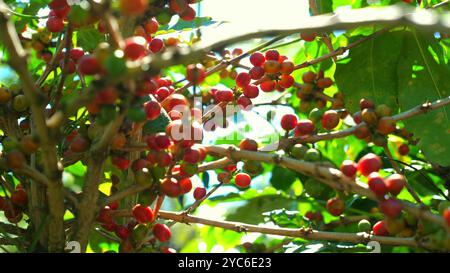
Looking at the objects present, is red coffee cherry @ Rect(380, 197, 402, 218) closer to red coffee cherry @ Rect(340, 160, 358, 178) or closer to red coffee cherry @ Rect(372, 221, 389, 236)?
red coffee cherry @ Rect(340, 160, 358, 178)

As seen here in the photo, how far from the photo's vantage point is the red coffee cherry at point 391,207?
5.01ft

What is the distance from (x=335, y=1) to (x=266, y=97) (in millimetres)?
565

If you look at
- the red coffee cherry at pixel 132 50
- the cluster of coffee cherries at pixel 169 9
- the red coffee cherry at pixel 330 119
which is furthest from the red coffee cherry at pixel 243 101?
the red coffee cherry at pixel 132 50

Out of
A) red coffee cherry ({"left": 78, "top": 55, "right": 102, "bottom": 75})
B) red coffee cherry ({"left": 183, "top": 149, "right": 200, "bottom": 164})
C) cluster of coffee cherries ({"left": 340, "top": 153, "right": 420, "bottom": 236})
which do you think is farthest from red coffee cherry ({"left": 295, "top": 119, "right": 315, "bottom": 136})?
red coffee cherry ({"left": 78, "top": 55, "right": 102, "bottom": 75})

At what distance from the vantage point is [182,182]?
1.73 metres

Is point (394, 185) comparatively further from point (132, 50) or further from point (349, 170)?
point (132, 50)

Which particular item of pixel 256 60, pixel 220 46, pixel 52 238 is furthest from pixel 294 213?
pixel 220 46

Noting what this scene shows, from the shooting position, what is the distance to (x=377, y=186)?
153cm

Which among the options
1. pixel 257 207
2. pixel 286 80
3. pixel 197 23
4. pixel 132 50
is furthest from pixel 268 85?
pixel 132 50

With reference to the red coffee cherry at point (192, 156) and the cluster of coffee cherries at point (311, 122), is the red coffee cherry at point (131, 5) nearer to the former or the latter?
the red coffee cherry at point (192, 156)

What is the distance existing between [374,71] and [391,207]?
1.20 m

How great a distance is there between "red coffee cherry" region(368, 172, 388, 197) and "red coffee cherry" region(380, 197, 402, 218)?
22 mm

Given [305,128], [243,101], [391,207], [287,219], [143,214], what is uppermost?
Result: [243,101]
